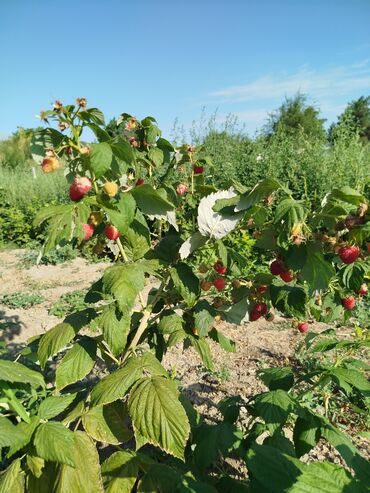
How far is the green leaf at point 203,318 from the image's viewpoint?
1327 mm

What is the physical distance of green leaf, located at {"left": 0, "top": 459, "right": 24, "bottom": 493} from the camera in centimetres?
112

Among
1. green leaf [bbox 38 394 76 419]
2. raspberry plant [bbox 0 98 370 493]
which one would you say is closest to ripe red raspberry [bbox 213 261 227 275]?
raspberry plant [bbox 0 98 370 493]

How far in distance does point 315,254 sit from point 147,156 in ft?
2.63

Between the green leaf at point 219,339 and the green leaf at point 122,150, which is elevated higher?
the green leaf at point 122,150

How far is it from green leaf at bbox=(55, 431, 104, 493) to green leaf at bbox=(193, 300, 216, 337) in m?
0.50

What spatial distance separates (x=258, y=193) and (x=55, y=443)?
0.89 m

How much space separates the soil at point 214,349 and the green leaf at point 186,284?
0.50 metres

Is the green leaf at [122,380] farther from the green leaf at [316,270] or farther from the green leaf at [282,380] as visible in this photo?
the green leaf at [316,270]

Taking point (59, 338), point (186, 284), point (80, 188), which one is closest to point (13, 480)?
point (59, 338)

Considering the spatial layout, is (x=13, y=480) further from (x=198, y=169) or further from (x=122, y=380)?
(x=198, y=169)

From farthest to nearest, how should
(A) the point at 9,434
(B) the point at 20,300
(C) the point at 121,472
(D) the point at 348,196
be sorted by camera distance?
(B) the point at 20,300, (C) the point at 121,472, (A) the point at 9,434, (D) the point at 348,196

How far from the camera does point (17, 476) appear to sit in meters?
1.16

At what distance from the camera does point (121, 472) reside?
1.28m

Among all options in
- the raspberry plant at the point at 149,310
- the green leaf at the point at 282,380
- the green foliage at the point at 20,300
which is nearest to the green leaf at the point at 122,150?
the raspberry plant at the point at 149,310
